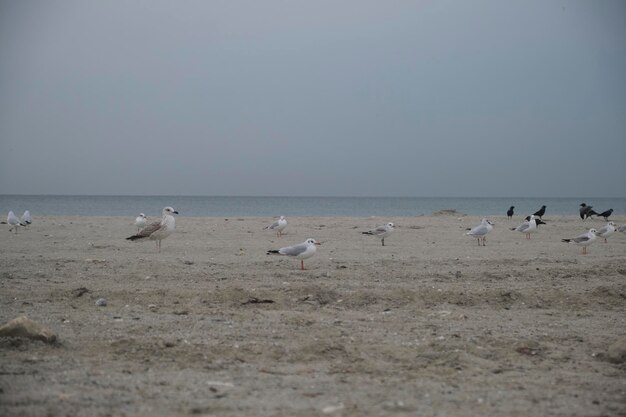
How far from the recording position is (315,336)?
6.35 m

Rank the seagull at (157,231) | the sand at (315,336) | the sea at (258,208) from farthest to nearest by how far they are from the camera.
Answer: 1. the sea at (258,208)
2. the seagull at (157,231)
3. the sand at (315,336)

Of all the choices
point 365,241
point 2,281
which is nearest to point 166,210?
point 365,241

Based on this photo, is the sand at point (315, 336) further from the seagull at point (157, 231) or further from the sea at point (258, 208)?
the sea at point (258, 208)

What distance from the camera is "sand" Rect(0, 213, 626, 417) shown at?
455 cm

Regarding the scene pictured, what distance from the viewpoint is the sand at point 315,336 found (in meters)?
4.55

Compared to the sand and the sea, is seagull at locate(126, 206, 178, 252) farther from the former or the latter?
the sea

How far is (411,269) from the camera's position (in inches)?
440

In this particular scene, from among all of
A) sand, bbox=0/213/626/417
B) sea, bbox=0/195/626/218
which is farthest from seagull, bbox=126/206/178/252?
sea, bbox=0/195/626/218

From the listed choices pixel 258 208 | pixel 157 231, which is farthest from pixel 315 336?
pixel 258 208

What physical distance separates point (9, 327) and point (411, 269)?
23.4ft

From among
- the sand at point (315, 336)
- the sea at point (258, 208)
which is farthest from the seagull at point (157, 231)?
the sea at point (258, 208)

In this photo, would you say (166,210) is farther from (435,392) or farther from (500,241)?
(435,392)

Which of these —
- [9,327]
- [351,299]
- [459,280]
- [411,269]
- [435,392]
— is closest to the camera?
[435,392]

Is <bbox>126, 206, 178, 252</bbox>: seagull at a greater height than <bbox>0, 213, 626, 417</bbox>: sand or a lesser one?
greater
